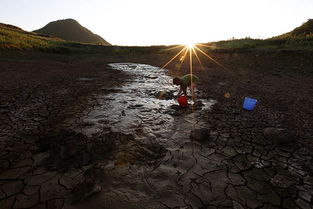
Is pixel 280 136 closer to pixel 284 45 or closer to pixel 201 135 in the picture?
pixel 201 135

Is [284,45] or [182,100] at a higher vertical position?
[284,45]

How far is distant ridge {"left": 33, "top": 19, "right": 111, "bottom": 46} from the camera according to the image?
54000mm

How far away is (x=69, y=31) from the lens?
5672 centimetres

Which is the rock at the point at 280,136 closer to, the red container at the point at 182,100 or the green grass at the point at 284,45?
the red container at the point at 182,100

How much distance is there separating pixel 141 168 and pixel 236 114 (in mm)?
2511

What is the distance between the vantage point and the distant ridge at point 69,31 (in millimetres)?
54000

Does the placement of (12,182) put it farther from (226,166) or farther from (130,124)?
(226,166)

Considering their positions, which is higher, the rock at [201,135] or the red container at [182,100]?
the red container at [182,100]

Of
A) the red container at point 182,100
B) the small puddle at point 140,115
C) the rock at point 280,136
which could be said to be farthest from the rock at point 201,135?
the red container at point 182,100

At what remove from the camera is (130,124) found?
292 cm

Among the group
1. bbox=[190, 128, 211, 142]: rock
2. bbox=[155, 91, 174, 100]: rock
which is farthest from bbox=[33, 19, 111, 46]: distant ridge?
bbox=[190, 128, 211, 142]: rock

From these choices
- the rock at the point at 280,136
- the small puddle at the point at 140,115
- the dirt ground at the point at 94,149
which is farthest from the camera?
the small puddle at the point at 140,115

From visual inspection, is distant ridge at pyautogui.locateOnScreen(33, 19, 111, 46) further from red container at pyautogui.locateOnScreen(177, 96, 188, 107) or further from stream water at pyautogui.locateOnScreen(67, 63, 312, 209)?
stream water at pyautogui.locateOnScreen(67, 63, 312, 209)

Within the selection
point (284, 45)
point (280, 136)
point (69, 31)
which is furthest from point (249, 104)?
point (69, 31)
